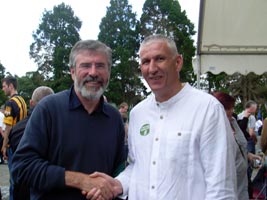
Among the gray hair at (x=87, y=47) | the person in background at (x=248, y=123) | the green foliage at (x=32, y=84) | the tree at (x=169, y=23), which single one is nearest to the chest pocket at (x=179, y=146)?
the gray hair at (x=87, y=47)

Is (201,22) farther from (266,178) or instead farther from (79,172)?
(79,172)

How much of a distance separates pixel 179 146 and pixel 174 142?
0.13 feet

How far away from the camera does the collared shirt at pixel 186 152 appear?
204 centimetres

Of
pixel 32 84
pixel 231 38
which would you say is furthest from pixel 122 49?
pixel 231 38

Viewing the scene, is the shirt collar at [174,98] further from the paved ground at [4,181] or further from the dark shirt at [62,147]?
the paved ground at [4,181]

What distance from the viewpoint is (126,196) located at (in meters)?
2.50

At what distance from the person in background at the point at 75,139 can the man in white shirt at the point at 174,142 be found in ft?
0.55

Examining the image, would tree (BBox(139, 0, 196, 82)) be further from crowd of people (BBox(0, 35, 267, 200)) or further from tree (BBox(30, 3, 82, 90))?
crowd of people (BBox(0, 35, 267, 200))

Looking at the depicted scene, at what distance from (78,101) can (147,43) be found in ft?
2.10

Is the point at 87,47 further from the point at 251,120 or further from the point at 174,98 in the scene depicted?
the point at 251,120

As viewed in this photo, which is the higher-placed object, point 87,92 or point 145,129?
point 87,92

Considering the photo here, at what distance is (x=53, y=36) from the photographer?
49.8m

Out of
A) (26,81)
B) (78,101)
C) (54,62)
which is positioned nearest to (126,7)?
(54,62)

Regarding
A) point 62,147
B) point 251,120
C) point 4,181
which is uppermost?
point 62,147
